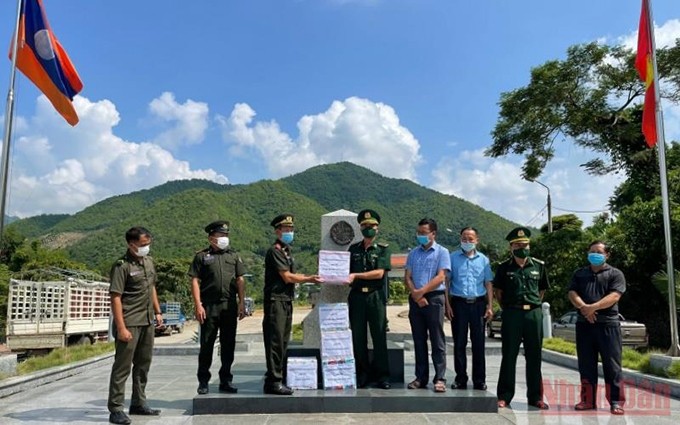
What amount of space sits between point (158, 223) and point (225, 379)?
7495 centimetres

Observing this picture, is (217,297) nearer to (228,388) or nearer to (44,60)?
(228,388)

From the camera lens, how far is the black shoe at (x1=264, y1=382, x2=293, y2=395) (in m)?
5.23

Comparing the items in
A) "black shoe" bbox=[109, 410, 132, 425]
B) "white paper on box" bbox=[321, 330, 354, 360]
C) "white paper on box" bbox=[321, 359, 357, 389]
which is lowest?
"black shoe" bbox=[109, 410, 132, 425]

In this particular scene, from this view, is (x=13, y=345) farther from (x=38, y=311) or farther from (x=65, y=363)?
(x=65, y=363)

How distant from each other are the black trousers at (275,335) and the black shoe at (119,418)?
129 cm

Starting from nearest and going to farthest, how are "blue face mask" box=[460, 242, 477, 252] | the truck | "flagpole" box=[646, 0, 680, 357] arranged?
"blue face mask" box=[460, 242, 477, 252] < "flagpole" box=[646, 0, 680, 357] < the truck

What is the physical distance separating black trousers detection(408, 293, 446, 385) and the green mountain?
44.7m

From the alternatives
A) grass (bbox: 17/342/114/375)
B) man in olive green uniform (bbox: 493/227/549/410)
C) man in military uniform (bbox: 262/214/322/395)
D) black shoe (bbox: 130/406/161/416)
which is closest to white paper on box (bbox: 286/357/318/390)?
man in military uniform (bbox: 262/214/322/395)

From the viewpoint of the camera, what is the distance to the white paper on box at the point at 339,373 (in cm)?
549

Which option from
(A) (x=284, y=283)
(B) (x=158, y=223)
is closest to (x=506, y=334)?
(A) (x=284, y=283)

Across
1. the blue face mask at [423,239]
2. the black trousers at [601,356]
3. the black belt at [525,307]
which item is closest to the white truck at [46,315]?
the blue face mask at [423,239]

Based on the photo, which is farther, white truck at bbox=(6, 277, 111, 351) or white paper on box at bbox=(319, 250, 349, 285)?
white truck at bbox=(6, 277, 111, 351)

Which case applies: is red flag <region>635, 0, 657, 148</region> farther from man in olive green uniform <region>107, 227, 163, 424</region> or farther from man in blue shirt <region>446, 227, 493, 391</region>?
man in olive green uniform <region>107, 227, 163, 424</region>

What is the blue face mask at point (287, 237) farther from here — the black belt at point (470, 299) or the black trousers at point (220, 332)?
the black belt at point (470, 299)
